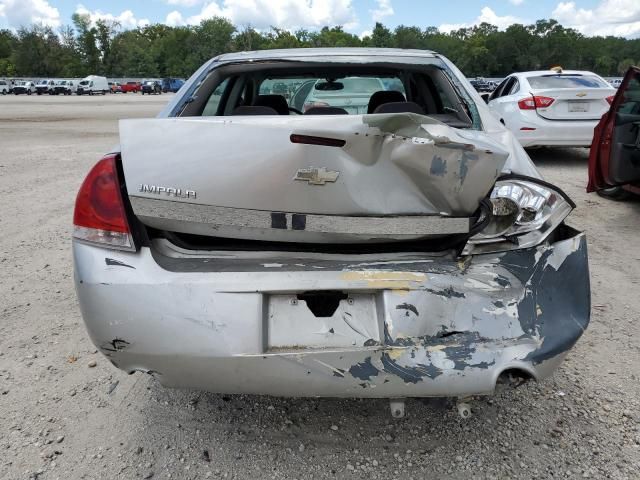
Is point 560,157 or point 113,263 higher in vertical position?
point 113,263

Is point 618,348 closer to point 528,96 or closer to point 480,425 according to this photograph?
point 480,425

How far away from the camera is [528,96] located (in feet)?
27.5

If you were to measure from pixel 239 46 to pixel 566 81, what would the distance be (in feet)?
337

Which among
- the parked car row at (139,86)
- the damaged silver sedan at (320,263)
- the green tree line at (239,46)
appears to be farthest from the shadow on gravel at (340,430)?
the green tree line at (239,46)

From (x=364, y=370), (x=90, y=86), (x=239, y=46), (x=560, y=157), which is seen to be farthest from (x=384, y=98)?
(x=239, y=46)

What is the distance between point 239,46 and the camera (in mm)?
103500

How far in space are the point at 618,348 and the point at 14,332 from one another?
3.39 meters

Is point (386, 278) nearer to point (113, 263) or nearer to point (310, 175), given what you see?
point (310, 175)

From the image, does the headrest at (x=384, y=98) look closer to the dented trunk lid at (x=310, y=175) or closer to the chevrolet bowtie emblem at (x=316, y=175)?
the dented trunk lid at (x=310, y=175)

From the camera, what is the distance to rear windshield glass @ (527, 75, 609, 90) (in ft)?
27.9

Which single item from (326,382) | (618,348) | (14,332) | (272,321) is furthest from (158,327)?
(618,348)

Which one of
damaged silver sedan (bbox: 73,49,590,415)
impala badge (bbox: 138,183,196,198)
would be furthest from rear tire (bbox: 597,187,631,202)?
impala badge (bbox: 138,183,196,198)

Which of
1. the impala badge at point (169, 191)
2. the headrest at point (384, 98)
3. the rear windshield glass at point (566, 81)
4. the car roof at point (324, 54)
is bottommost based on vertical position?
the rear windshield glass at point (566, 81)

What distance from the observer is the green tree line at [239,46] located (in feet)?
311
